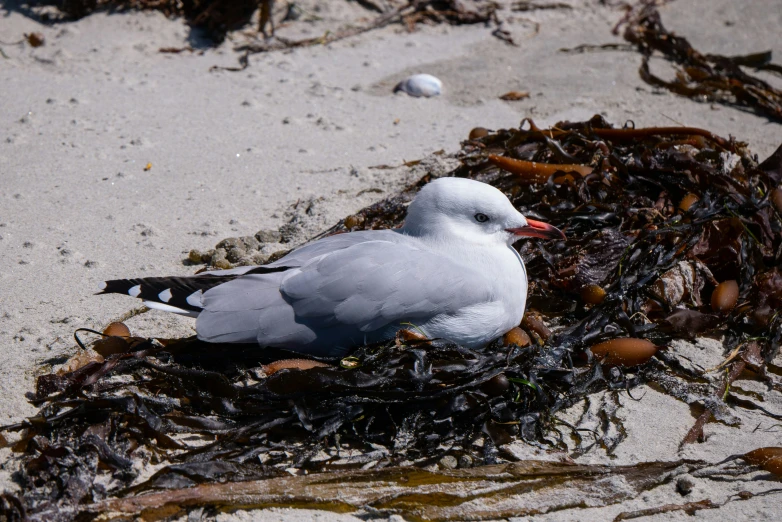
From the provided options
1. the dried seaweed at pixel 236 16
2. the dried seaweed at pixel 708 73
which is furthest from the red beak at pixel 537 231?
the dried seaweed at pixel 236 16

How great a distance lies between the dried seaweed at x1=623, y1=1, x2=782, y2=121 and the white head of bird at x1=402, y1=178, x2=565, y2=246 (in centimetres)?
275

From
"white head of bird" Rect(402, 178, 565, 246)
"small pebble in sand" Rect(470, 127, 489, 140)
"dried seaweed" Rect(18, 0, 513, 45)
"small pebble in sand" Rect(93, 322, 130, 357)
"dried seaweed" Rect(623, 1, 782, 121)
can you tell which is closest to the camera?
"small pebble in sand" Rect(93, 322, 130, 357)

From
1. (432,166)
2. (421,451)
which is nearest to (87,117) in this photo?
(432,166)

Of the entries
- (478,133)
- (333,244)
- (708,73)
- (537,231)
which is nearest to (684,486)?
(537,231)

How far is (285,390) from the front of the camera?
118 inches

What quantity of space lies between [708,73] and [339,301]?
377cm

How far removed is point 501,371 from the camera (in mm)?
3074

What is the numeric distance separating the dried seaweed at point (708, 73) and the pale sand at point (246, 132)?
0.12 metres

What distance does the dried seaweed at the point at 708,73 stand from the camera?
5406 millimetres

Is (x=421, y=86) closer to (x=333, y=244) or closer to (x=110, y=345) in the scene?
(x=333, y=244)

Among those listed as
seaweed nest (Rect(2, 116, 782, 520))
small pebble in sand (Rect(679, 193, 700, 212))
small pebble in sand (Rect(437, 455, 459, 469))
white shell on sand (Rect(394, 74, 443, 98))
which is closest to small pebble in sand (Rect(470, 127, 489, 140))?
seaweed nest (Rect(2, 116, 782, 520))

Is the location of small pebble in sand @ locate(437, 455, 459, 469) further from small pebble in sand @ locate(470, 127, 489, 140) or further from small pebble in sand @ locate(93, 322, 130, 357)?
small pebble in sand @ locate(470, 127, 489, 140)

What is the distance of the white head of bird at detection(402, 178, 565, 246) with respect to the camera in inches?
132

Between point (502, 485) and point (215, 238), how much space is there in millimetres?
1995
